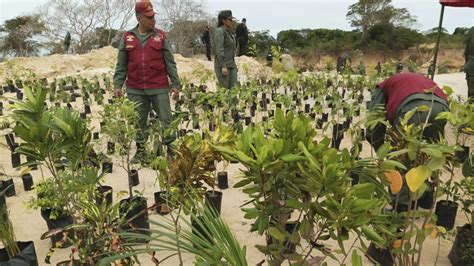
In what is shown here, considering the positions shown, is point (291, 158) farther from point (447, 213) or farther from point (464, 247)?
point (447, 213)

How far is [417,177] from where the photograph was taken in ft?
3.90

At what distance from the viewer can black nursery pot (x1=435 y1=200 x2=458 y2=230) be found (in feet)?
8.40

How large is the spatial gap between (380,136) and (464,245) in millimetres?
990

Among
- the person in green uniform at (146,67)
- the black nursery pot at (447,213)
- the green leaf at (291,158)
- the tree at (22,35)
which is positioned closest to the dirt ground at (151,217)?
the black nursery pot at (447,213)

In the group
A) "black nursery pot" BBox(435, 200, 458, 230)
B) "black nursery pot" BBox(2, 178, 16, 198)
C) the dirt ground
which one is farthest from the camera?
"black nursery pot" BBox(2, 178, 16, 198)

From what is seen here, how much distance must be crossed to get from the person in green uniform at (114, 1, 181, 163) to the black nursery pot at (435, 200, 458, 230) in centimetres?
211

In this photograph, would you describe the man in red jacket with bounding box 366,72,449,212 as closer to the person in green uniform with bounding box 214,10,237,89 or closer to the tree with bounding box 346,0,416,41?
the person in green uniform with bounding box 214,10,237,89

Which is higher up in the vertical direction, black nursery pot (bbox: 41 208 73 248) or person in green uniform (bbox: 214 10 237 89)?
person in green uniform (bbox: 214 10 237 89)

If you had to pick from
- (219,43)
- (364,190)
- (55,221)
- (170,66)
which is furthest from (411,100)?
(219,43)

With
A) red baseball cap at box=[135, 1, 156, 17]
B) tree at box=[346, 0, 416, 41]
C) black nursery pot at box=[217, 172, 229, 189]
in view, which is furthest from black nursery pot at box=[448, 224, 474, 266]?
tree at box=[346, 0, 416, 41]

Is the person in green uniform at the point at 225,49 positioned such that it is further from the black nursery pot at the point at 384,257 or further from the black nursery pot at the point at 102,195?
the black nursery pot at the point at 384,257

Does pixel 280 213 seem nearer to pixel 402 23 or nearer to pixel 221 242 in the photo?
pixel 221 242

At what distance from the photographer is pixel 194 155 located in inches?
67.6

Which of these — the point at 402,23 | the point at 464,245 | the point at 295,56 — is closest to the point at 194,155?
the point at 464,245
